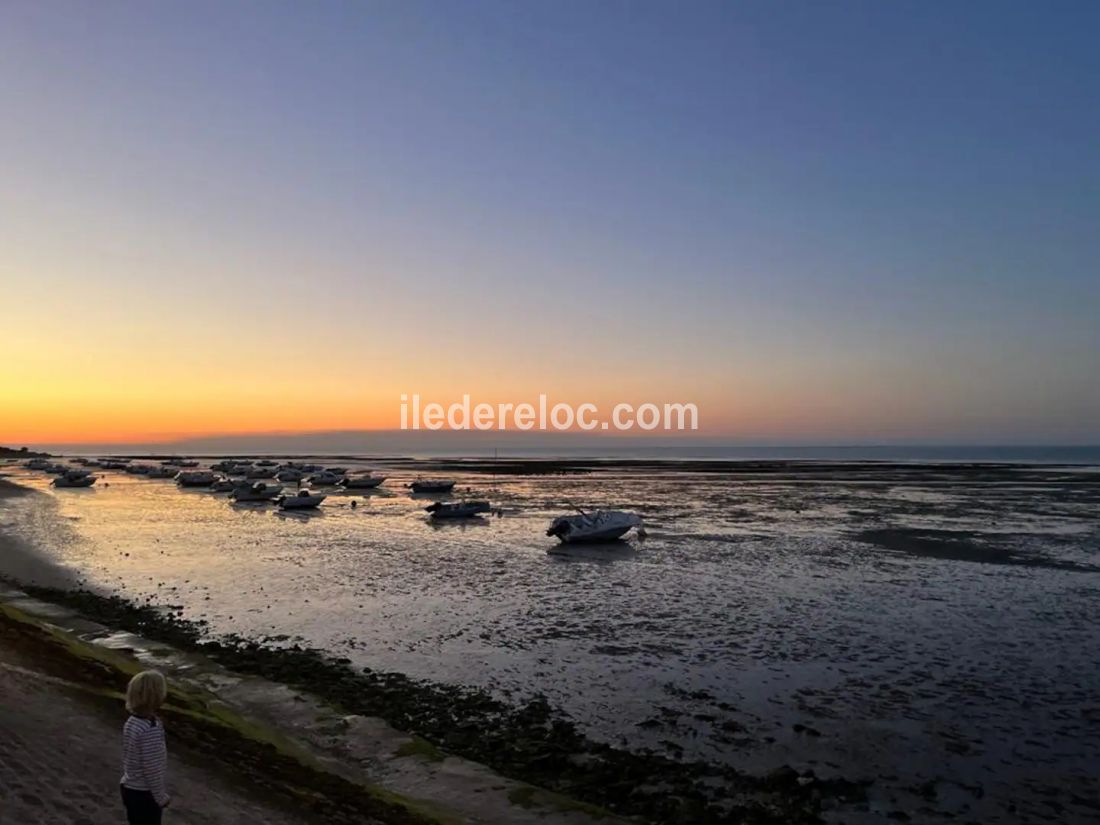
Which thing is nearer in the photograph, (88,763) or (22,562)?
(88,763)

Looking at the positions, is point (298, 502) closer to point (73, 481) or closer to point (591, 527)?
point (591, 527)

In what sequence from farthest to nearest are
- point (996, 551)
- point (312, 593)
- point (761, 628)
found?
point (996, 551) → point (312, 593) → point (761, 628)

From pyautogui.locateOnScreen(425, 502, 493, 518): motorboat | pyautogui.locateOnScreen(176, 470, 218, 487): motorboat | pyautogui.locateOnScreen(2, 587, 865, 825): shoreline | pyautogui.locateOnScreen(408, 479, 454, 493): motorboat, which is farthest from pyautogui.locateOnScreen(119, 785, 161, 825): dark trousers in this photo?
pyautogui.locateOnScreen(176, 470, 218, 487): motorboat

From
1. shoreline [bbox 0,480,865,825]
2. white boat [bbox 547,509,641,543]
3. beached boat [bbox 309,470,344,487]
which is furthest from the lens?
beached boat [bbox 309,470,344,487]

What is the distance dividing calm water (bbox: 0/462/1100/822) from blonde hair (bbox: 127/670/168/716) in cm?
876

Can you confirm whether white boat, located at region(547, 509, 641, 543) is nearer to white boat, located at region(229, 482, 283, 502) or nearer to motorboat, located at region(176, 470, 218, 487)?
white boat, located at region(229, 482, 283, 502)

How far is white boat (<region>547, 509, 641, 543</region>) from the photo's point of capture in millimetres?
37562

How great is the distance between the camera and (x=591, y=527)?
124ft

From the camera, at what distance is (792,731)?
1346 centimetres

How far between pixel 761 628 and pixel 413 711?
1069 cm

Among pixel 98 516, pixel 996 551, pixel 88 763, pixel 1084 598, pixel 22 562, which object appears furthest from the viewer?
pixel 98 516

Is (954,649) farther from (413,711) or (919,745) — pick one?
(413,711)

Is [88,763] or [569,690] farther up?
[88,763]

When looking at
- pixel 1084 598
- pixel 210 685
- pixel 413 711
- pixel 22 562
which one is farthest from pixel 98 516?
pixel 1084 598
